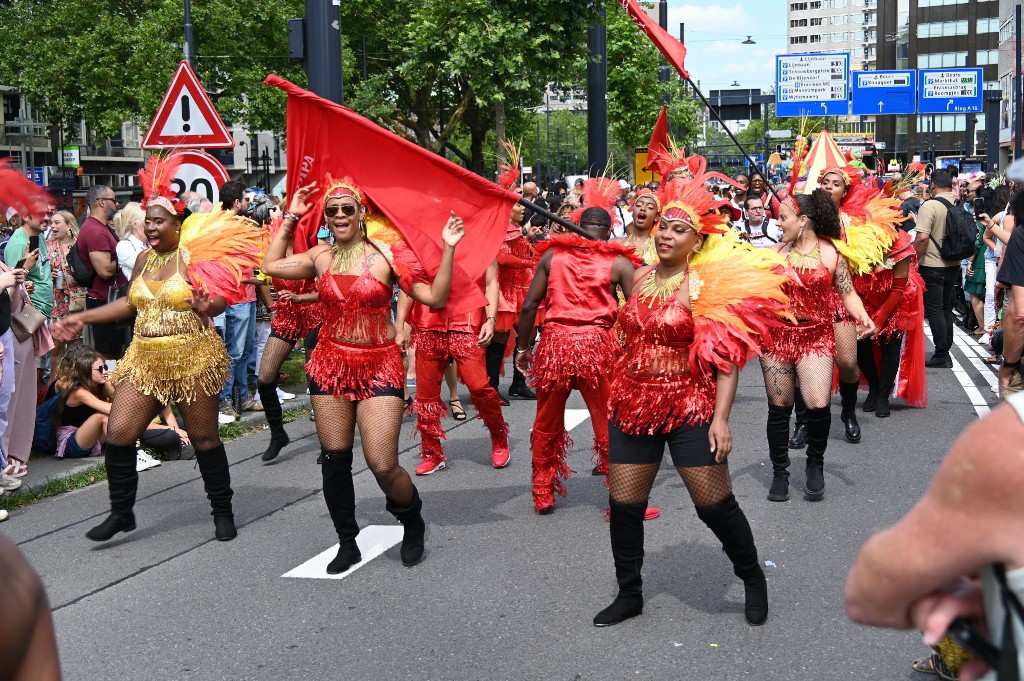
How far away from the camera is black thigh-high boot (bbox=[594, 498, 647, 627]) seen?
5.24 meters

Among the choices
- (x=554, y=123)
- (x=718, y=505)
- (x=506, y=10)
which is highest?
(x=554, y=123)

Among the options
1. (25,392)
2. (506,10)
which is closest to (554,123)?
(506,10)

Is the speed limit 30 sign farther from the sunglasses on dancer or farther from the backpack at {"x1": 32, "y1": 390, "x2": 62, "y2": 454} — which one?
the sunglasses on dancer

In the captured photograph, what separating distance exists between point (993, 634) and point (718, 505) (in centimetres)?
324

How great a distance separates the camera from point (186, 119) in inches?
390

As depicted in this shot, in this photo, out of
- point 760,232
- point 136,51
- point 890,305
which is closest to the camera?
point 890,305

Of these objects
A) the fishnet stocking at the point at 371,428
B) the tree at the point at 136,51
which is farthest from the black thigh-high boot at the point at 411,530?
the tree at the point at 136,51

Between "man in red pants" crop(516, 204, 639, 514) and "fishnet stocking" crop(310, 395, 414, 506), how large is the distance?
1.31m

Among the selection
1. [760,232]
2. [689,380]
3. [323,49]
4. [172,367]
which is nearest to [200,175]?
[323,49]

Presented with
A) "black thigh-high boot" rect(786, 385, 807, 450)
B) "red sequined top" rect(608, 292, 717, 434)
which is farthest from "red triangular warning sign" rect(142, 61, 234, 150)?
"red sequined top" rect(608, 292, 717, 434)

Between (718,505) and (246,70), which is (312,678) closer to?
(718,505)

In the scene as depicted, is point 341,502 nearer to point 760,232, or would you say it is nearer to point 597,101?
point 760,232

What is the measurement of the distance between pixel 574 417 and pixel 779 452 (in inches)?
131

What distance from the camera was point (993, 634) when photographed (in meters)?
1.87
